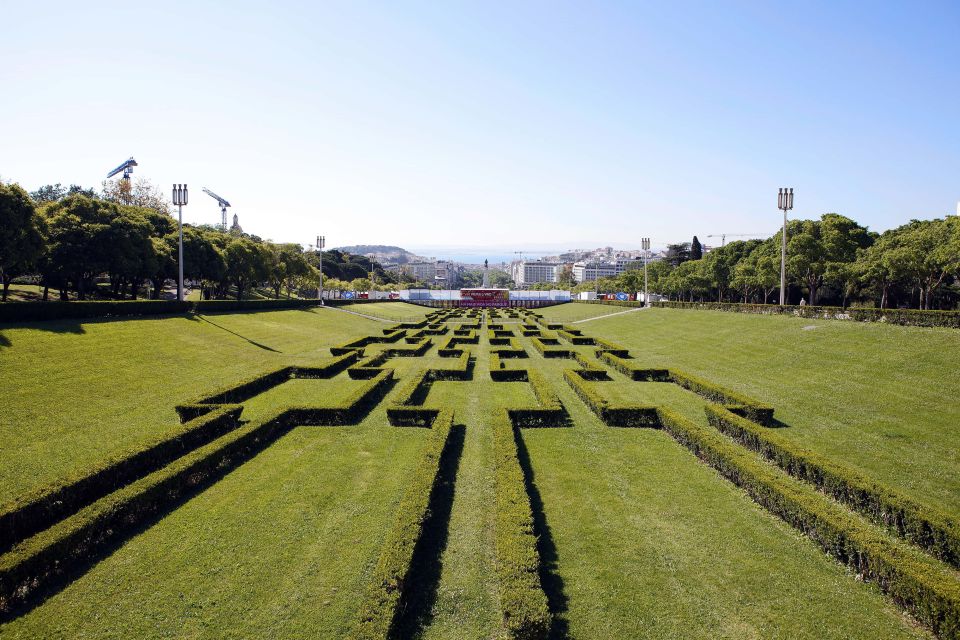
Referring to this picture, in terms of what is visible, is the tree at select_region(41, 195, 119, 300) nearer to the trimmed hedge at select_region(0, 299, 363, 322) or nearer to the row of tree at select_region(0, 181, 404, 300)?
the row of tree at select_region(0, 181, 404, 300)

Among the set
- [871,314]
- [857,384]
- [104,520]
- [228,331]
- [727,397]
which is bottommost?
[104,520]

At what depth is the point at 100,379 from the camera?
60.8 feet

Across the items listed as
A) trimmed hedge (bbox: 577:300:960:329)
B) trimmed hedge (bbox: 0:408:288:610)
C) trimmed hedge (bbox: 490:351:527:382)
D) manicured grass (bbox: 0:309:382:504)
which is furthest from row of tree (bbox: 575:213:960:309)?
trimmed hedge (bbox: 0:408:288:610)

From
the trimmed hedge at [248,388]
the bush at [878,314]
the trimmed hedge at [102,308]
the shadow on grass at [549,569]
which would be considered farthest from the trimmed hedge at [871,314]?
the trimmed hedge at [102,308]

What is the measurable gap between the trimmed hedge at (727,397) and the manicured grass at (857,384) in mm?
834

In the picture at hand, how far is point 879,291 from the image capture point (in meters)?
52.4

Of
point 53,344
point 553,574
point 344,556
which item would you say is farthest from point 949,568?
point 53,344

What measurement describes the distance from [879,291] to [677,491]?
5706 cm

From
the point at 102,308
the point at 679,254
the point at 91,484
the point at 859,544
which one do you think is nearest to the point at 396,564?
the point at 91,484

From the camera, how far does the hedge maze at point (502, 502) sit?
7.04 meters

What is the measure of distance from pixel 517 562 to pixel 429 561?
174 cm

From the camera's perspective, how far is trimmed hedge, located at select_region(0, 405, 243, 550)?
8.48 metres

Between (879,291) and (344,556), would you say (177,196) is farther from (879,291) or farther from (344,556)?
(879,291)

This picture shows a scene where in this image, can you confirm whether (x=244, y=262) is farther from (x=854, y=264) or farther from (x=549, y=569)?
(x=854, y=264)
